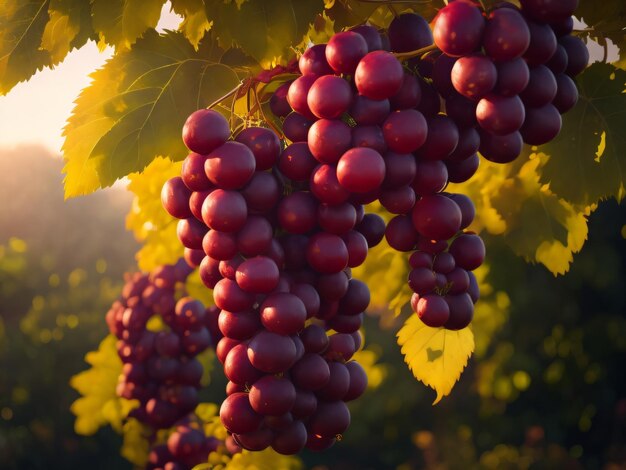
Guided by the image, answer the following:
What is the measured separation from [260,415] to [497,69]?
2.37ft

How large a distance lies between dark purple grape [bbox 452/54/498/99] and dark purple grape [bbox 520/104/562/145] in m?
0.17

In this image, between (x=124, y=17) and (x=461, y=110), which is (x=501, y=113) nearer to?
(x=461, y=110)

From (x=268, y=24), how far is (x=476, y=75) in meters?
0.49

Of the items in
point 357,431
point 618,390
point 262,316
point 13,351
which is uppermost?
point 262,316

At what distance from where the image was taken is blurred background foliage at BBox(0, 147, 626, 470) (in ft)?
24.7

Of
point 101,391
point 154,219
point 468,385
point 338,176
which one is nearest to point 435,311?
point 338,176

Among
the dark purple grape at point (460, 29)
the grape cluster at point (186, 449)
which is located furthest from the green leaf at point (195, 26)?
the grape cluster at point (186, 449)

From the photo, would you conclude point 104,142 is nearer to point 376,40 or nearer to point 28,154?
point 376,40

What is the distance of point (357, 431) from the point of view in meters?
7.77

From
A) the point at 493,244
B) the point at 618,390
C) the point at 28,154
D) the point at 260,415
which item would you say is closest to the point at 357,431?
the point at 618,390

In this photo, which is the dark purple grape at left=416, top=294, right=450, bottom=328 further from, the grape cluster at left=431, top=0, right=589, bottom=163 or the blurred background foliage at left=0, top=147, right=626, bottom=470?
the blurred background foliage at left=0, top=147, right=626, bottom=470

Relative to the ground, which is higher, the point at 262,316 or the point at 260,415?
the point at 262,316

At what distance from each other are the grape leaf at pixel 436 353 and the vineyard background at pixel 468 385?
485 centimetres

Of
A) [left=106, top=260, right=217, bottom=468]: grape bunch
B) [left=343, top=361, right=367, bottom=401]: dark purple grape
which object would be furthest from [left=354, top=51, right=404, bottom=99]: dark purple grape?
[left=106, top=260, right=217, bottom=468]: grape bunch
